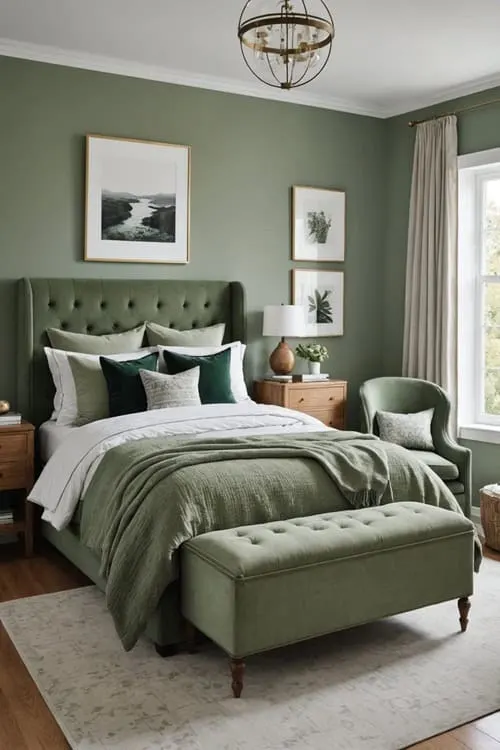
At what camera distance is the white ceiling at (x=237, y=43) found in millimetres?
4109

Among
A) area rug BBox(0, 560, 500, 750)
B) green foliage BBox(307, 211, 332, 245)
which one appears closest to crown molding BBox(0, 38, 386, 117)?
green foliage BBox(307, 211, 332, 245)

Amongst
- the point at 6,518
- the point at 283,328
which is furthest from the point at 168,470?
the point at 283,328

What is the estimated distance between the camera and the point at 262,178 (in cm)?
567

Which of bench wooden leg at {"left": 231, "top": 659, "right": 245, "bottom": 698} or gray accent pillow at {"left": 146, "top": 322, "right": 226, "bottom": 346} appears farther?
gray accent pillow at {"left": 146, "top": 322, "right": 226, "bottom": 346}

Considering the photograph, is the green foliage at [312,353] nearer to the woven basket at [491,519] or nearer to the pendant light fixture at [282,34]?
the woven basket at [491,519]

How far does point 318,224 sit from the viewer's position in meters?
5.94

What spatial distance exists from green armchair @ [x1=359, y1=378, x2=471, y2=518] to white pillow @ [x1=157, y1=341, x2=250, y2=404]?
84cm

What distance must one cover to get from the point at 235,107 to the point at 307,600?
3.69 meters

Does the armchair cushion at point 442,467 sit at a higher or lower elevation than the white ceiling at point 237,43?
lower

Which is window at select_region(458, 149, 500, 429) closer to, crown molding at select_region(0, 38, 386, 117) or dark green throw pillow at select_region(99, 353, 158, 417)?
crown molding at select_region(0, 38, 386, 117)

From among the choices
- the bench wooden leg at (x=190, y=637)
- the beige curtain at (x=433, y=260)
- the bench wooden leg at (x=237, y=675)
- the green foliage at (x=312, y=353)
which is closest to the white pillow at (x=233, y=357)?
the green foliage at (x=312, y=353)

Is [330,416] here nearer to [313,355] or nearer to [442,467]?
[313,355]

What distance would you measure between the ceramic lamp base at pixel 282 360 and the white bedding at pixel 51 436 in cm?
158

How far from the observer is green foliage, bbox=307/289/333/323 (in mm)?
5953
